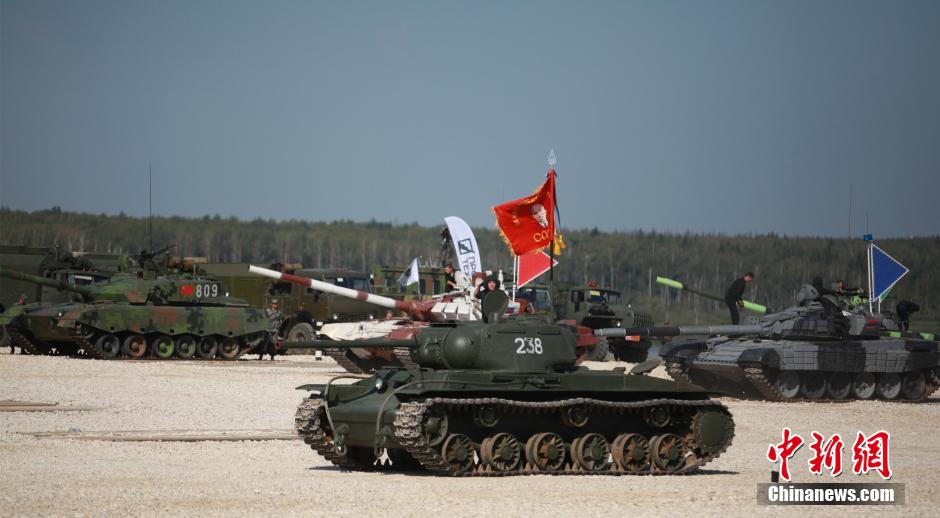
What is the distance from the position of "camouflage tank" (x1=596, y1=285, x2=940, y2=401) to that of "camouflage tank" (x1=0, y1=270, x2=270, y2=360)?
13677 mm

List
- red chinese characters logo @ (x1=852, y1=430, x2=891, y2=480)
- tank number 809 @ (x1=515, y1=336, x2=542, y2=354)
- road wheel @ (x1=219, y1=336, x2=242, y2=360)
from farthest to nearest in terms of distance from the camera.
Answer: road wheel @ (x1=219, y1=336, x2=242, y2=360)
tank number 809 @ (x1=515, y1=336, x2=542, y2=354)
red chinese characters logo @ (x1=852, y1=430, x2=891, y2=480)

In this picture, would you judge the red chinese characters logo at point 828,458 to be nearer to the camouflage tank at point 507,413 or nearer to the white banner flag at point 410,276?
the camouflage tank at point 507,413

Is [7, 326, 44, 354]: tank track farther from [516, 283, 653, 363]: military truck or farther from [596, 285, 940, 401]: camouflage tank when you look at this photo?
[596, 285, 940, 401]: camouflage tank

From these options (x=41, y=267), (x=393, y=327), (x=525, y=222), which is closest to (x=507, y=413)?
(x=525, y=222)

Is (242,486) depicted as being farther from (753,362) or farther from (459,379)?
(753,362)

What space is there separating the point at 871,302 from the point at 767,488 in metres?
20.0

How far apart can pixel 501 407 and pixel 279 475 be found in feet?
8.43

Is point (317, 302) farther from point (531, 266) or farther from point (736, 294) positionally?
point (736, 294)

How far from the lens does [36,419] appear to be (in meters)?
21.9

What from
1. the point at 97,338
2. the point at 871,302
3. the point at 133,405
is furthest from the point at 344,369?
the point at 871,302

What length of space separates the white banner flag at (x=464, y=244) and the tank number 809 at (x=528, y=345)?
22.1m

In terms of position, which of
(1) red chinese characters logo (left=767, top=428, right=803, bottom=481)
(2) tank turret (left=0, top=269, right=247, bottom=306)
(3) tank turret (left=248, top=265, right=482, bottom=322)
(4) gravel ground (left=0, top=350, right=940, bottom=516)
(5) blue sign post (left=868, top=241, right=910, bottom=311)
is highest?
(5) blue sign post (left=868, top=241, right=910, bottom=311)

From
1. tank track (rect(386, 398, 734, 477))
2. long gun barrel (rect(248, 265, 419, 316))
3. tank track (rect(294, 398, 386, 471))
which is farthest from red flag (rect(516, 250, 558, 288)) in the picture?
tank track (rect(294, 398, 386, 471))

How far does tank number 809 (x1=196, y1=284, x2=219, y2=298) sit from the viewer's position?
40531 millimetres
